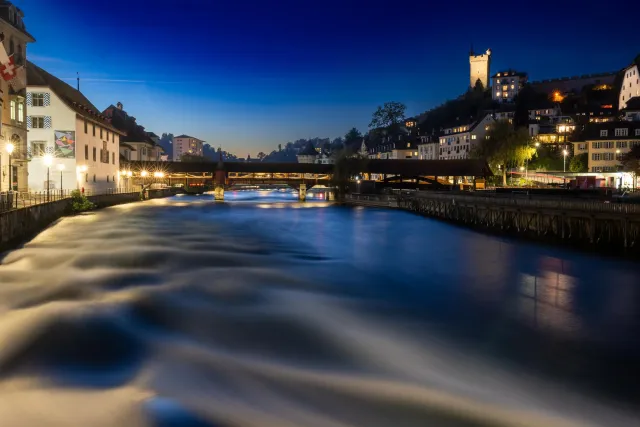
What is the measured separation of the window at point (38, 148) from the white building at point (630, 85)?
94.6 m

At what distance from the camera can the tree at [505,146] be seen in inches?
3162

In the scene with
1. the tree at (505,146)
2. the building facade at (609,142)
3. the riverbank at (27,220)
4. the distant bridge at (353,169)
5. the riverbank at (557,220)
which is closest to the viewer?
the riverbank at (27,220)

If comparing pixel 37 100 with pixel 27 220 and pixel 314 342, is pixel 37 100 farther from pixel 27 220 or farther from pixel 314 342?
pixel 314 342

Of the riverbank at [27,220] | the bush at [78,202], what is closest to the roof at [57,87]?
the bush at [78,202]

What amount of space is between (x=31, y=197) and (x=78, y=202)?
769 cm

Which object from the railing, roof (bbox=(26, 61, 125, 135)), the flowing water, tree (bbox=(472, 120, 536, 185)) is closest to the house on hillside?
the railing

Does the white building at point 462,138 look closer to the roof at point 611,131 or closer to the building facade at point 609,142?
the roof at point 611,131

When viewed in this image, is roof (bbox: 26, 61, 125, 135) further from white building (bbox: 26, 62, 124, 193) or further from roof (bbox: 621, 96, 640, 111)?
roof (bbox: 621, 96, 640, 111)

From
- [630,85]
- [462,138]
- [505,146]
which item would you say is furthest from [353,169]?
[630,85]

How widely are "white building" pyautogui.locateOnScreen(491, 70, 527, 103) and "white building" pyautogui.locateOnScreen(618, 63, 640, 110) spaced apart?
44.9m

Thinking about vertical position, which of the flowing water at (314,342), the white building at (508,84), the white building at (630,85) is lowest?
the flowing water at (314,342)

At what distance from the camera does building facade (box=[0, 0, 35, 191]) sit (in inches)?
1334

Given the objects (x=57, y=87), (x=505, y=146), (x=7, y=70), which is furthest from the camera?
(x=505, y=146)

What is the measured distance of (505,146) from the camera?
80500mm
